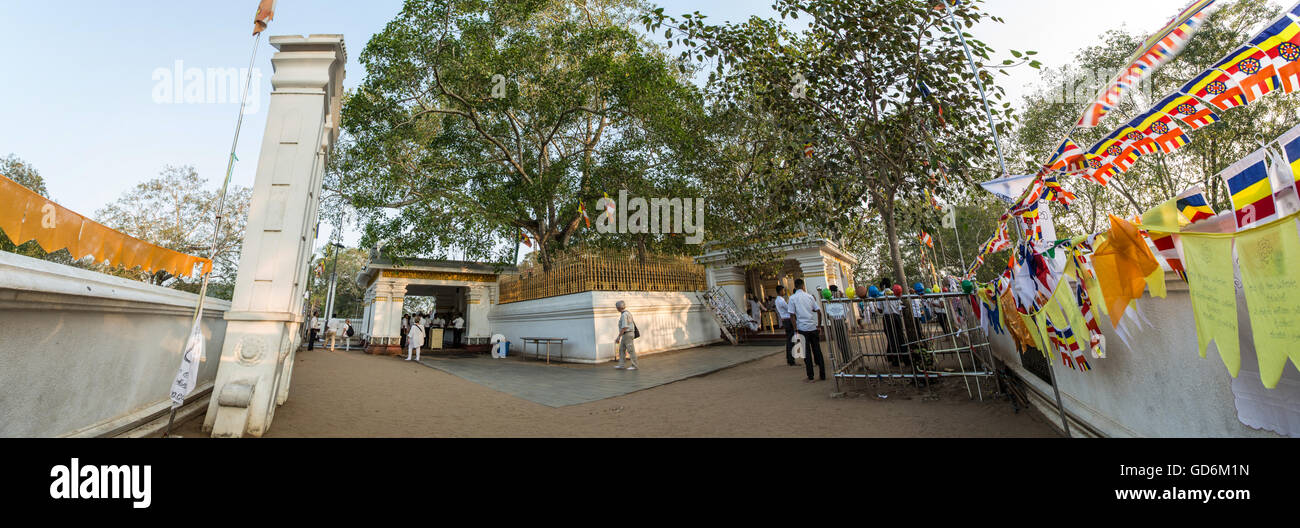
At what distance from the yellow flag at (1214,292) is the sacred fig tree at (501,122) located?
10.8 meters

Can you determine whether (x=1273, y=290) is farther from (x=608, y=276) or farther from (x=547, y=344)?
(x=547, y=344)

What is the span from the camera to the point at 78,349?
2.76m

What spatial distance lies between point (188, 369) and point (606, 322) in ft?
29.2

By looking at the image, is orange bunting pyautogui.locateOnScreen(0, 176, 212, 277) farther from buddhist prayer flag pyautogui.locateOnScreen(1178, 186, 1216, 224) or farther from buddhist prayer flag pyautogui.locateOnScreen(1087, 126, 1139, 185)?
buddhist prayer flag pyautogui.locateOnScreen(1087, 126, 1139, 185)

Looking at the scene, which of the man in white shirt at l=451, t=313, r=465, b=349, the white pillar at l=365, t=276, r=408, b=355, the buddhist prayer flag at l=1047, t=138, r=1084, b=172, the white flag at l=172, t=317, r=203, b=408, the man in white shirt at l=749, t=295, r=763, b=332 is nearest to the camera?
the white flag at l=172, t=317, r=203, b=408

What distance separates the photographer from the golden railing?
12438 millimetres

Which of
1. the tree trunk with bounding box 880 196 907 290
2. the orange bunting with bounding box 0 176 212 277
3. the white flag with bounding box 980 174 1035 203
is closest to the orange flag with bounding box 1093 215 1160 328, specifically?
the white flag with bounding box 980 174 1035 203

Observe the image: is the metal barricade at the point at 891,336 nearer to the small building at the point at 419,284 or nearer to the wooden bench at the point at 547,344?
the wooden bench at the point at 547,344

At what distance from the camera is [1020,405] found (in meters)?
4.57

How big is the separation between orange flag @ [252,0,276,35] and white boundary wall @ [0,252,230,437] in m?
2.53

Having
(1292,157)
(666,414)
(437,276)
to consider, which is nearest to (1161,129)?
(1292,157)
